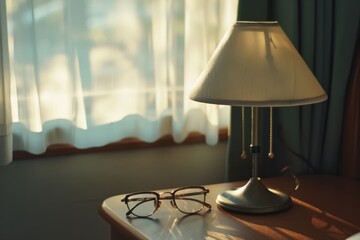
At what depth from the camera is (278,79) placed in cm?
135

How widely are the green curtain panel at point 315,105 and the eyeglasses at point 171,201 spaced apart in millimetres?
346

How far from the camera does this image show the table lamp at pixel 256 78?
134 cm

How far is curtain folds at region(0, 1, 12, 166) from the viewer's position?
5.22 ft

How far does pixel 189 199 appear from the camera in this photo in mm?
1513

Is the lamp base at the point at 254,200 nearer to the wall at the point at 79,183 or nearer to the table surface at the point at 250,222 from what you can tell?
the table surface at the point at 250,222

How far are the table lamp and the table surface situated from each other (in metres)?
0.04

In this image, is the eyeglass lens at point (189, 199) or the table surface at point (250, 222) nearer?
the table surface at point (250, 222)

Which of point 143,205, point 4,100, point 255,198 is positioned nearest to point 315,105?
point 255,198

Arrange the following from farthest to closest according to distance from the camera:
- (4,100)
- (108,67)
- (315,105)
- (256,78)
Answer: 1. (315,105)
2. (108,67)
3. (4,100)
4. (256,78)

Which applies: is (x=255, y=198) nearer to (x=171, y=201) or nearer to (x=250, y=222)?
(x=250, y=222)

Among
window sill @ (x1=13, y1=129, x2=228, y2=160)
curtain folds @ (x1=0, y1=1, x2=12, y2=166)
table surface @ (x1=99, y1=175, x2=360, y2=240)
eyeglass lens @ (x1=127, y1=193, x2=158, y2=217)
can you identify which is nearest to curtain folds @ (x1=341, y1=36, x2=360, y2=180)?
table surface @ (x1=99, y1=175, x2=360, y2=240)

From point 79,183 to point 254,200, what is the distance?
1.92ft

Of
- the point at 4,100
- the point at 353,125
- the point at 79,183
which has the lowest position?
the point at 79,183

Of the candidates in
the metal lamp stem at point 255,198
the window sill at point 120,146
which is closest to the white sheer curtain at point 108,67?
the window sill at point 120,146
